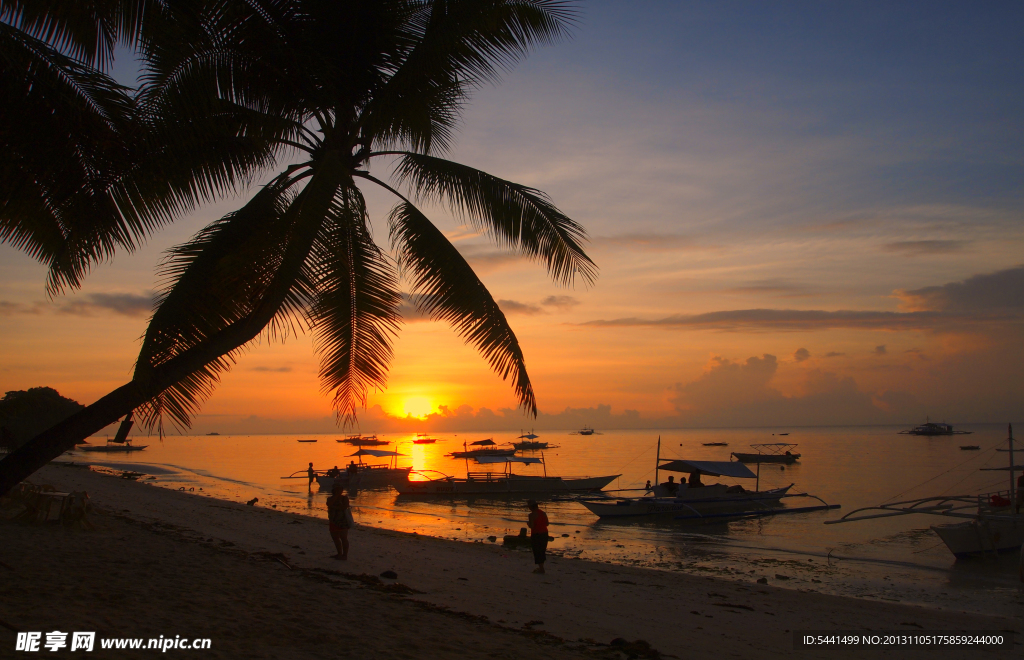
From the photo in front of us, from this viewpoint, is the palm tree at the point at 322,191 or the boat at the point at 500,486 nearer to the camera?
the palm tree at the point at 322,191

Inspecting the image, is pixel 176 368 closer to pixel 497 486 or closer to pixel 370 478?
pixel 497 486

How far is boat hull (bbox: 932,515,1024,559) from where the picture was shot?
60.2 ft

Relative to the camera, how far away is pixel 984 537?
1838 cm

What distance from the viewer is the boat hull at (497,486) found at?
35.2 metres

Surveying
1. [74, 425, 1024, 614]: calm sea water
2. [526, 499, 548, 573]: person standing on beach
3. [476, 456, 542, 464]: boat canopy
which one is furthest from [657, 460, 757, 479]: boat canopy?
[526, 499, 548, 573]: person standing on beach

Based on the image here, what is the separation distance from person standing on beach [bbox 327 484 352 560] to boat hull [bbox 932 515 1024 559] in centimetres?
1776

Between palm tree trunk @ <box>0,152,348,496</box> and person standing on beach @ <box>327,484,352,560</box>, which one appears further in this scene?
person standing on beach @ <box>327,484,352,560</box>

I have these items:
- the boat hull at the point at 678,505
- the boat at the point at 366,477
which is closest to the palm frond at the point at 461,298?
the boat hull at the point at 678,505

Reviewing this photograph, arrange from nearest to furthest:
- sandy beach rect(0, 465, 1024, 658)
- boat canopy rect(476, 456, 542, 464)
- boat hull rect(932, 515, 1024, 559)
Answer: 1. sandy beach rect(0, 465, 1024, 658)
2. boat hull rect(932, 515, 1024, 559)
3. boat canopy rect(476, 456, 542, 464)

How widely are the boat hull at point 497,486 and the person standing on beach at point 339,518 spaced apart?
76.5ft

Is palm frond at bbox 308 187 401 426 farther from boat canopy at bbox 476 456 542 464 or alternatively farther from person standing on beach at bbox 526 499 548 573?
boat canopy at bbox 476 456 542 464

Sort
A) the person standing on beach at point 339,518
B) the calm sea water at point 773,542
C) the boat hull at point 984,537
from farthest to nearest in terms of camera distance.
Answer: the boat hull at point 984,537 < the calm sea water at point 773,542 < the person standing on beach at point 339,518

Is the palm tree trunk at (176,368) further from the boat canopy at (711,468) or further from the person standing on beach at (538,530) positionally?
the boat canopy at (711,468)

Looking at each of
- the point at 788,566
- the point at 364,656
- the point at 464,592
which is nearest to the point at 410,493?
the point at 788,566
